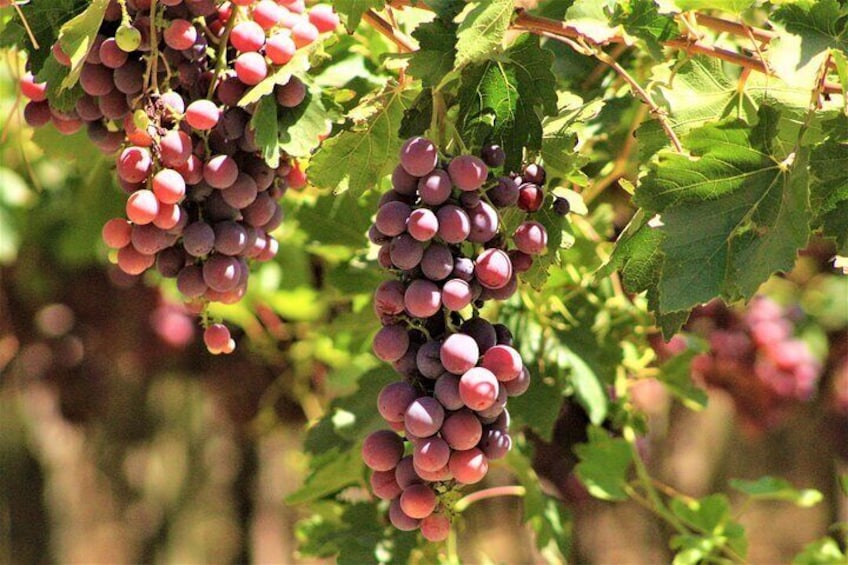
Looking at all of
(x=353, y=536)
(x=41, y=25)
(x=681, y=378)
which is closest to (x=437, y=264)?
(x=41, y=25)

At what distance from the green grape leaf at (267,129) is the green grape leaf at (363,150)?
0.24 feet

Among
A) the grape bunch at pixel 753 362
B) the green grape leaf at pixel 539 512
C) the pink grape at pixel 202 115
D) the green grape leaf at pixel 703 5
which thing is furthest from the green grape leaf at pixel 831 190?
the grape bunch at pixel 753 362

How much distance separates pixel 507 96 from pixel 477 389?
26cm

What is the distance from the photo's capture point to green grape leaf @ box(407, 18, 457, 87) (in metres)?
A: 0.86

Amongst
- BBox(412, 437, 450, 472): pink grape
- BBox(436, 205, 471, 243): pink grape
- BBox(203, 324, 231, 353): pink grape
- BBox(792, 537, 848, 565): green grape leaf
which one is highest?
BBox(436, 205, 471, 243): pink grape

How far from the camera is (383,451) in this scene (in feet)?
2.77

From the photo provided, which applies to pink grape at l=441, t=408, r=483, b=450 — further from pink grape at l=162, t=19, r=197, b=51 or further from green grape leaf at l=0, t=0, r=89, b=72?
green grape leaf at l=0, t=0, r=89, b=72

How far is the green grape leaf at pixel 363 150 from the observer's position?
3.16 ft

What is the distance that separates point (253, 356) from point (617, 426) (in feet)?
3.16

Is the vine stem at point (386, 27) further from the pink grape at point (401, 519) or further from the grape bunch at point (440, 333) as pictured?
the pink grape at point (401, 519)

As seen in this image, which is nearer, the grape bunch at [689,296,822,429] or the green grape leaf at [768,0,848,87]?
the green grape leaf at [768,0,848,87]

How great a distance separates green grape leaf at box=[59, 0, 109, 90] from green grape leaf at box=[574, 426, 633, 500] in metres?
0.77

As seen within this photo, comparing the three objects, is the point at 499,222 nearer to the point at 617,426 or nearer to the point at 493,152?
the point at 493,152

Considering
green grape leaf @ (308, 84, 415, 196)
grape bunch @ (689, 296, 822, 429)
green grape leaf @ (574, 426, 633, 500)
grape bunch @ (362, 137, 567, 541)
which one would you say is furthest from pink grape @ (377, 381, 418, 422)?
grape bunch @ (689, 296, 822, 429)
